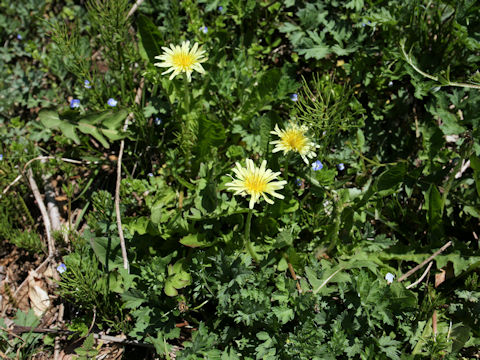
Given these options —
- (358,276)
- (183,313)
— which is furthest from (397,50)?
(183,313)

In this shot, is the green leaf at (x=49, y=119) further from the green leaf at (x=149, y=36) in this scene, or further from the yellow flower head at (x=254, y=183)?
the yellow flower head at (x=254, y=183)

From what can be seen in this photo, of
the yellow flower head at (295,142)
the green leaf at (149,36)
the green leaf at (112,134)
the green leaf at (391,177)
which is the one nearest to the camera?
the yellow flower head at (295,142)

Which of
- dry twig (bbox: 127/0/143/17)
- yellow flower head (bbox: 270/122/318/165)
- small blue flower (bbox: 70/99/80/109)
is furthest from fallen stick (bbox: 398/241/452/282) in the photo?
dry twig (bbox: 127/0/143/17)

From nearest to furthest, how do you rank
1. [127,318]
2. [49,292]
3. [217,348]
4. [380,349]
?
1. [380,349]
2. [217,348]
3. [127,318]
4. [49,292]

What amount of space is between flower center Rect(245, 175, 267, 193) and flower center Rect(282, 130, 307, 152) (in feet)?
1.05

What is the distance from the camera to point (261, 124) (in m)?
2.73

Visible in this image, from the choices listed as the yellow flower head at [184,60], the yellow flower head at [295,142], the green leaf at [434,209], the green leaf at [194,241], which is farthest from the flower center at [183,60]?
the green leaf at [434,209]

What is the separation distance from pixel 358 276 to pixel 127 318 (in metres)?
1.49

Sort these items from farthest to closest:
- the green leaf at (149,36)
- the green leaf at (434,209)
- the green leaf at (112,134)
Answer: the green leaf at (112,134)
the green leaf at (149,36)
the green leaf at (434,209)

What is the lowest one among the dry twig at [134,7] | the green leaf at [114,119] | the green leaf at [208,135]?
the green leaf at [208,135]

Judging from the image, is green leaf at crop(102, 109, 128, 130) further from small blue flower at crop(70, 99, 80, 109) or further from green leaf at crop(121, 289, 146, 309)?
green leaf at crop(121, 289, 146, 309)

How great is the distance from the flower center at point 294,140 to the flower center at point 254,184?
0.32 metres

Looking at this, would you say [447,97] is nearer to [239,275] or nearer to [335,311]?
[335,311]

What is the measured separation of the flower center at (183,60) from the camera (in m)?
2.65
